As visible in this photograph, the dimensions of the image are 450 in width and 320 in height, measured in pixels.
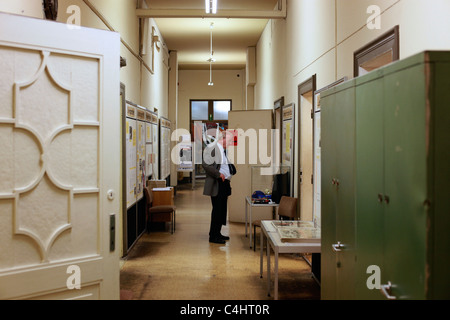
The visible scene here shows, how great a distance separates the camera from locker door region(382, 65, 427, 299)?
4.80ft

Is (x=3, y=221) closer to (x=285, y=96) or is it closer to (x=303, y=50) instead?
(x=303, y=50)

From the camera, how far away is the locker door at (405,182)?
1.46 metres

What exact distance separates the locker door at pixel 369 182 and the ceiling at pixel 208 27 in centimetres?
542

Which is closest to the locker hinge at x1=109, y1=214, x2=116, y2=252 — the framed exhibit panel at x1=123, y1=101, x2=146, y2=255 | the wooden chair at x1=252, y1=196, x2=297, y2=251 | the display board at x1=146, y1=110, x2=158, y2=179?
the framed exhibit panel at x1=123, y1=101, x2=146, y2=255

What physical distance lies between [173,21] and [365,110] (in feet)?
28.3

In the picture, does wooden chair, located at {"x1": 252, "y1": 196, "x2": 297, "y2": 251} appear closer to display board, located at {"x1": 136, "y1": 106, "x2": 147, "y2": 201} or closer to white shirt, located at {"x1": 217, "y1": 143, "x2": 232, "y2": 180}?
white shirt, located at {"x1": 217, "y1": 143, "x2": 232, "y2": 180}

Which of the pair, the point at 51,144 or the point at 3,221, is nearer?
the point at 3,221

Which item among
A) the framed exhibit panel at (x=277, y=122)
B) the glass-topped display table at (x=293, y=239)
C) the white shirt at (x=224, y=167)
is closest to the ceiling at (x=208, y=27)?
the framed exhibit panel at (x=277, y=122)

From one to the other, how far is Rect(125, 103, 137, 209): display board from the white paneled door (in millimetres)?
3341

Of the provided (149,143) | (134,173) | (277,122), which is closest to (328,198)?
(134,173)

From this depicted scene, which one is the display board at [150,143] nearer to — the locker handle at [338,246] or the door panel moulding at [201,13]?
the door panel moulding at [201,13]
